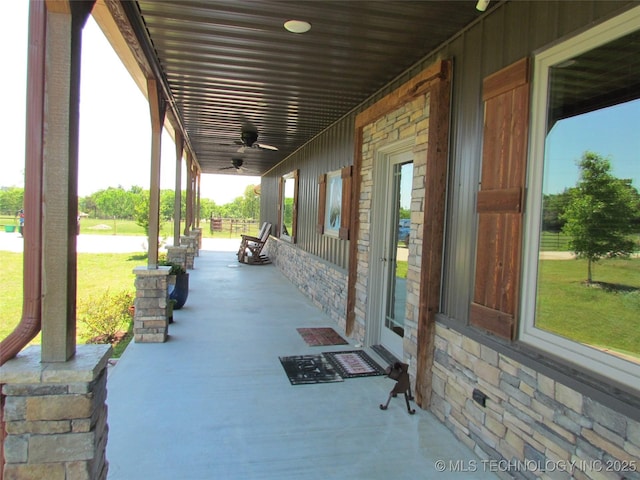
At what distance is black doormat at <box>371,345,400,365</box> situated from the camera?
4105 mm

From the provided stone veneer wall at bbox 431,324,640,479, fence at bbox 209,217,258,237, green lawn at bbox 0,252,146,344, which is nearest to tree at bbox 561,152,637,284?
stone veneer wall at bbox 431,324,640,479

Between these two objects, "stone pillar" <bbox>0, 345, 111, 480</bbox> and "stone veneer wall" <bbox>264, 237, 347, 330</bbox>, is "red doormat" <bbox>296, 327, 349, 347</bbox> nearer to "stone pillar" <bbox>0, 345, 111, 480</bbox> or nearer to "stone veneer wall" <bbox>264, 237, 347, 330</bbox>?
"stone veneer wall" <bbox>264, 237, 347, 330</bbox>

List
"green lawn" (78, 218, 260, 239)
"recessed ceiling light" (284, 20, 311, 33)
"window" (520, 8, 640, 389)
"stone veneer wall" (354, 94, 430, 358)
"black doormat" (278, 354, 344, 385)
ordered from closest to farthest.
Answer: "window" (520, 8, 640, 389) < "recessed ceiling light" (284, 20, 311, 33) < "stone veneer wall" (354, 94, 430, 358) < "black doormat" (278, 354, 344, 385) < "green lawn" (78, 218, 260, 239)

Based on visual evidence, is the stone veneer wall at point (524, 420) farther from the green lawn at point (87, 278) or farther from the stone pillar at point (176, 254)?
the stone pillar at point (176, 254)

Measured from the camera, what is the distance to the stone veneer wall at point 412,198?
3424 millimetres

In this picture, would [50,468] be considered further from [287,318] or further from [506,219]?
[287,318]

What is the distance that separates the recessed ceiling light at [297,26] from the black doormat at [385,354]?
9.83 feet

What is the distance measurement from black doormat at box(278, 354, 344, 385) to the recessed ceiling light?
9.26 ft

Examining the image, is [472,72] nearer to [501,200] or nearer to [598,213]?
[501,200]

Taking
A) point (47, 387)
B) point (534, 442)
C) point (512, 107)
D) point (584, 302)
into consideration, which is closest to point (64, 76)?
point (47, 387)

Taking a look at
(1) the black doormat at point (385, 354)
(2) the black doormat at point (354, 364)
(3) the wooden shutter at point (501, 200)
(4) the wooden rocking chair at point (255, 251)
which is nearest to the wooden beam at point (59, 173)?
(3) the wooden shutter at point (501, 200)

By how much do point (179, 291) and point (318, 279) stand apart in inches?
82.9

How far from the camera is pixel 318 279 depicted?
6688 millimetres

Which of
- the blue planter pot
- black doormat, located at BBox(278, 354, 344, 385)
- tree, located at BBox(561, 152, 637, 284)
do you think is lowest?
black doormat, located at BBox(278, 354, 344, 385)
